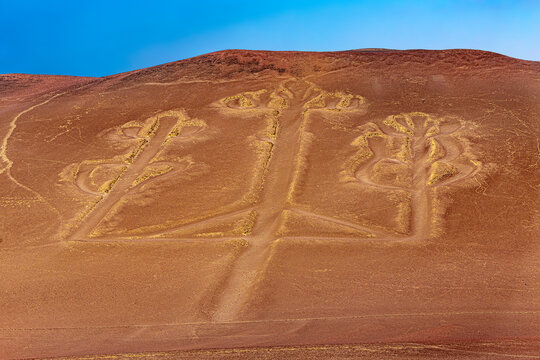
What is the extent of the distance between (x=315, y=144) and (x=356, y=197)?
12.6ft

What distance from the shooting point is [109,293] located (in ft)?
33.1

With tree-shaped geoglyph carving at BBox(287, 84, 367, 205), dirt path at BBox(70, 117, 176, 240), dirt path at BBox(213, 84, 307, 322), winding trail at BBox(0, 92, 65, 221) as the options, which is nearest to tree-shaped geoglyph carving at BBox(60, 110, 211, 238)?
dirt path at BBox(70, 117, 176, 240)

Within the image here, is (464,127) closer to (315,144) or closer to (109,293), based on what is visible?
(315,144)

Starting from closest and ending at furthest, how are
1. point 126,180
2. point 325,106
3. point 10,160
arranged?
point 126,180 → point 10,160 → point 325,106

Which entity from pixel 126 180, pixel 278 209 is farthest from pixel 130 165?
pixel 278 209

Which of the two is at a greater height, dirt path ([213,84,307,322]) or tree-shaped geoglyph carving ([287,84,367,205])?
tree-shaped geoglyph carving ([287,84,367,205])

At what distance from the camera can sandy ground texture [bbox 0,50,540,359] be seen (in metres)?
8.72

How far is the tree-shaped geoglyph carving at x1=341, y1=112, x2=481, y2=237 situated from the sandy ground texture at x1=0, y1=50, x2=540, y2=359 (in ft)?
0.25

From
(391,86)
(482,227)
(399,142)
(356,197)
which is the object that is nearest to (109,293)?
(356,197)

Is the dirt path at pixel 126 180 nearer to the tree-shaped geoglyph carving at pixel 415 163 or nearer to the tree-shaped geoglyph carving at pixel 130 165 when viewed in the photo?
the tree-shaped geoglyph carving at pixel 130 165

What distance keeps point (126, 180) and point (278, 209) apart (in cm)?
531

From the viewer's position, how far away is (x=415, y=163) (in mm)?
15680

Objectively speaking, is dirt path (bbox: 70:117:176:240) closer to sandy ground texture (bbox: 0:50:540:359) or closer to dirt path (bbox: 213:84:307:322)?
sandy ground texture (bbox: 0:50:540:359)

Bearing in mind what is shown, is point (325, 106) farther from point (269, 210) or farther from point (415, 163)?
point (269, 210)
